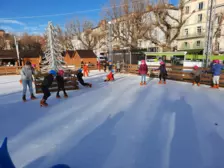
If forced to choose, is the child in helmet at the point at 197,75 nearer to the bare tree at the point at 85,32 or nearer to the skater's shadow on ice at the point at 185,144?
the skater's shadow on ice at the point at 185,144

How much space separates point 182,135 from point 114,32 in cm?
2108

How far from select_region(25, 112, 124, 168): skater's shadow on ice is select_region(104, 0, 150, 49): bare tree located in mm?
19143

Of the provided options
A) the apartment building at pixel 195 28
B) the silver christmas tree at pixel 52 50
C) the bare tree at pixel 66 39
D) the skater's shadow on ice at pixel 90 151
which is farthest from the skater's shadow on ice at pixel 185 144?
the bare tree at pixel 66 39

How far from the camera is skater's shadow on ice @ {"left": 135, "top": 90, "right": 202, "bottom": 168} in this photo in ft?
7.93

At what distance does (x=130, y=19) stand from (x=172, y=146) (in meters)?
20.1

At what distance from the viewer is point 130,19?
66.6 ft

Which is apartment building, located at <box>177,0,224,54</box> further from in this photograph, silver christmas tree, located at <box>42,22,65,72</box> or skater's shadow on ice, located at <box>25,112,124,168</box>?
skater's shadow on ice, located at <box>25,112,124,168</box>

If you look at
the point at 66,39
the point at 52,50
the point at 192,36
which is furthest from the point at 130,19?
the point at 66,39

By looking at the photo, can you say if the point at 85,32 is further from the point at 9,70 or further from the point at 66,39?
the point at 9,70

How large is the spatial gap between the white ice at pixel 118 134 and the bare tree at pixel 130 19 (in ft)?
55.9

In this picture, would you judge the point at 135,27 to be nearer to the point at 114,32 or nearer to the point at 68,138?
the point at 114,32

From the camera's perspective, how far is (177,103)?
526 centimetres

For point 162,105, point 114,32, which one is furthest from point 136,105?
point 114,32

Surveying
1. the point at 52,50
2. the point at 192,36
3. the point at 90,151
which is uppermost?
the point at 192,36
